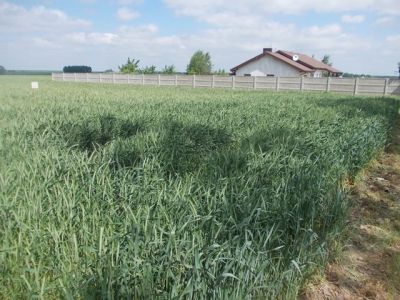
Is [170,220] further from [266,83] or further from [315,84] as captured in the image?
[266,83]

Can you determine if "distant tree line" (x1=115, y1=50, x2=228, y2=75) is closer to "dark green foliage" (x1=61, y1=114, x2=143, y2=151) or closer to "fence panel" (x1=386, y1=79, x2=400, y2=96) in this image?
"fence panel" (x1=386, y1=79, x2=400, y2=96)

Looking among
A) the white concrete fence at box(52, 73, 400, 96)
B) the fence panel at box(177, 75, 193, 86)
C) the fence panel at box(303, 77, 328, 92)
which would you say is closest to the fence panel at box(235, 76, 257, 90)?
the white concrete fence at box(52, 73, 400, 96)

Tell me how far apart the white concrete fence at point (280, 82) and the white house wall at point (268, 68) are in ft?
32.9

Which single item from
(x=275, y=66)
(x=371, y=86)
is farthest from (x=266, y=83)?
(x=275, y=66)

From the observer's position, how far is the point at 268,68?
36.8 metres

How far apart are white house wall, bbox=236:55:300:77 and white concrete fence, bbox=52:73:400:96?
10025 mm

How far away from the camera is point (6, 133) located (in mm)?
4605

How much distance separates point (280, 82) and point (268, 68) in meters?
11.6

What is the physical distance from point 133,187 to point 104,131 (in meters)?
2.92

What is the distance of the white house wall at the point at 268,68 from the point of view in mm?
35375

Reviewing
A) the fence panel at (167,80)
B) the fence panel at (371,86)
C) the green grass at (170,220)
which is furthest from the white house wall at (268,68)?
the green grass at (170,220)

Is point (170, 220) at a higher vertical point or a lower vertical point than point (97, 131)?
lower

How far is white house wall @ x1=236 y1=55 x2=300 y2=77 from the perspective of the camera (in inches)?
1393

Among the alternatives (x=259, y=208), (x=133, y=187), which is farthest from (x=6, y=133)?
(x=259, y=208)
